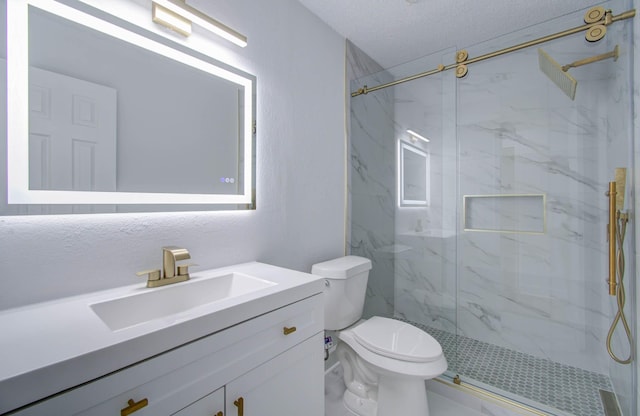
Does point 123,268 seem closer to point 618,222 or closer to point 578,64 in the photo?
point 618,222

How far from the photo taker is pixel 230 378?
2.67 ft

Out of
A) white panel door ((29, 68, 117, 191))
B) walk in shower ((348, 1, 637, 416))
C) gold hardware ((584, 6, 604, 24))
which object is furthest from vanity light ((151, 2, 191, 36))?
gold hardware ((584, 6, 604, 24))

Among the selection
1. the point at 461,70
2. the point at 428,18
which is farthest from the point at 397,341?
the point at 428,18

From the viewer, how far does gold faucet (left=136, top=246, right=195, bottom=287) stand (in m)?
1.03

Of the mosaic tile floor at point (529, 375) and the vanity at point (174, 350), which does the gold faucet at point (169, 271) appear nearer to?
the vanity at point (174, 350)

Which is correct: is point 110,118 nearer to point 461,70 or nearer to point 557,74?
point 461,70

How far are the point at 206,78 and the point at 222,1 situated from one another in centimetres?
39

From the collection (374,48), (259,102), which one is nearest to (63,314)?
(259,102)

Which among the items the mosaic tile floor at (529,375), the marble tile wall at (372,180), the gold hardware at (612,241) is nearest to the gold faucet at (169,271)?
the marble tile wall at (372,180)

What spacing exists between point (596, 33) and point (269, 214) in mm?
1958

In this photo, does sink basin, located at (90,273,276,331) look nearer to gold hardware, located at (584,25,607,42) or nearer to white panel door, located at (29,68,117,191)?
white panel door, located at (29,68,117,191)

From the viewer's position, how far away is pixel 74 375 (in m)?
0.54

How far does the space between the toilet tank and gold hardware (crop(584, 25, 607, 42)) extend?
1729 millimetres

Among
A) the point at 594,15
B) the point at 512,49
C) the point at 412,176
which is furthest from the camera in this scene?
the point at 412,176
